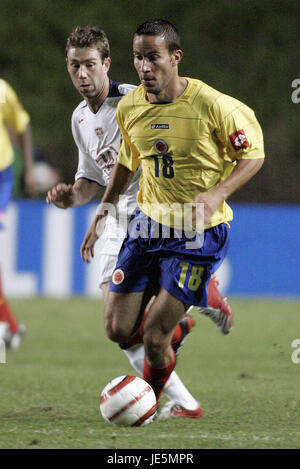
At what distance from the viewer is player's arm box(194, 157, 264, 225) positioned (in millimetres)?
4094

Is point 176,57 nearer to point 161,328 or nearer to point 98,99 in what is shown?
point 98,99

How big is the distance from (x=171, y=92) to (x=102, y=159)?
77cm

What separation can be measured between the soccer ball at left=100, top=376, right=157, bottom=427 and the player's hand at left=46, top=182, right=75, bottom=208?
98 centimetres

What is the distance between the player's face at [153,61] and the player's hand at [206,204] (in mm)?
568

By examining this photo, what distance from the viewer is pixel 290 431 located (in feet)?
13.8

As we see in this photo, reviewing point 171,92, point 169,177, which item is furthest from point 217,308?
point 171,92

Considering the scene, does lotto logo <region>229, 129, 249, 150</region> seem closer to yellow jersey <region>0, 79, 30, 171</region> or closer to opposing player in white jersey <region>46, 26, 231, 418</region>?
opposing player in white jersey <region>46, 26, 231, 418</region>

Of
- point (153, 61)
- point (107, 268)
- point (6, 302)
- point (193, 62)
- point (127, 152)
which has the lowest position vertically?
point (6, 302)

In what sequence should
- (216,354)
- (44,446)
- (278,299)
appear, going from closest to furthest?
→ 1. (44,446)
2. (216,354)
3. (278,299)

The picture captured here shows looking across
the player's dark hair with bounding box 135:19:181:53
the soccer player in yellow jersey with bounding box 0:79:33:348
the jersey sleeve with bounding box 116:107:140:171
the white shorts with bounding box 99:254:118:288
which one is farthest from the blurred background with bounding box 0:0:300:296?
the player's dark hair with bounding box 135:19:181:53

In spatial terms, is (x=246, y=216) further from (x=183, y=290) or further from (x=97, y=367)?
(x=183, y=290)

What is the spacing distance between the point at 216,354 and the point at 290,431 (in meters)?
3.11

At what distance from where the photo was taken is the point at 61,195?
187 inches

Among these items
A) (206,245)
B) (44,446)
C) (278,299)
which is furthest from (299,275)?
(44,446)
